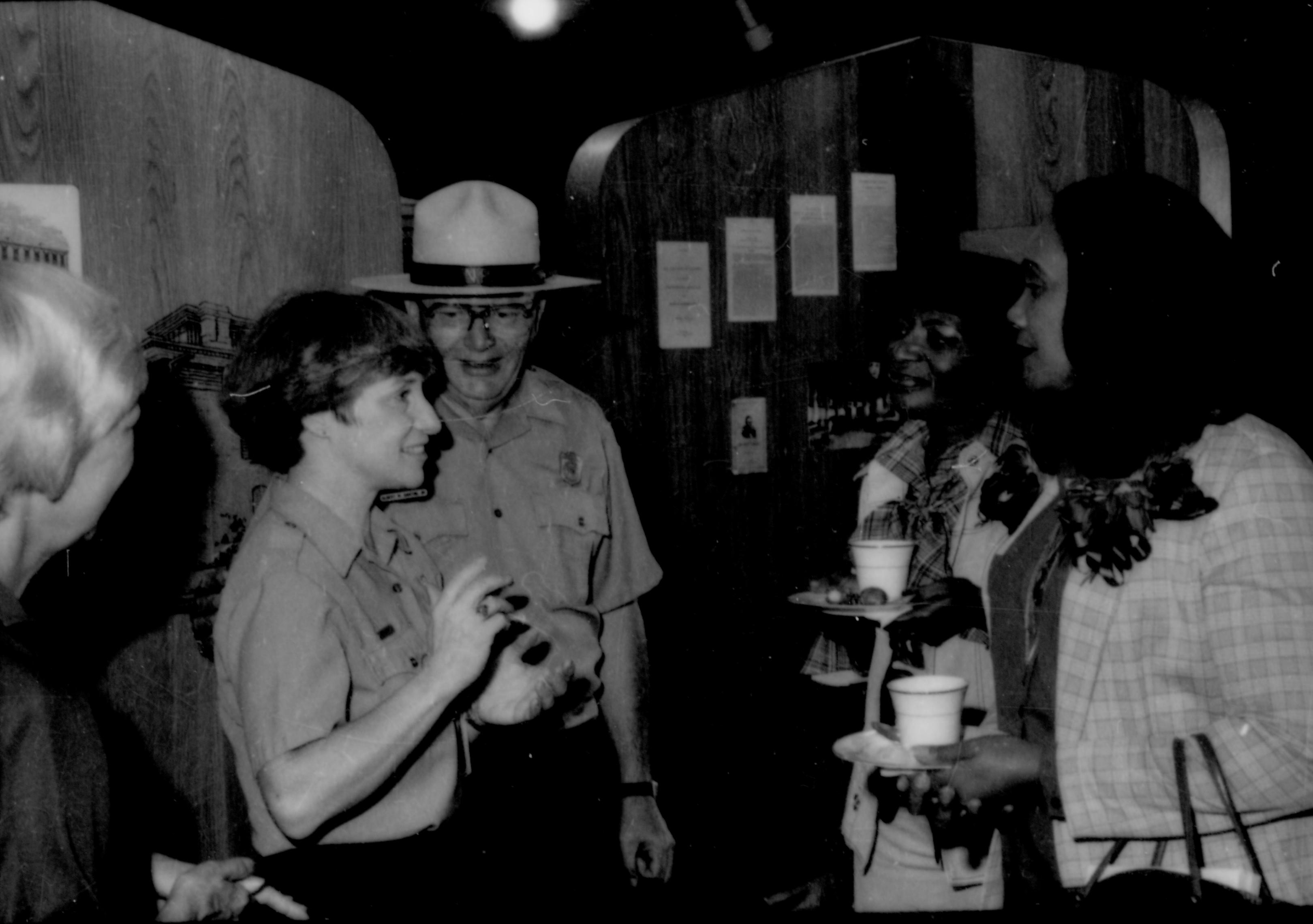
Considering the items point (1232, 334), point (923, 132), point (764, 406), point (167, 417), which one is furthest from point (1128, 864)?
point (923, 132)

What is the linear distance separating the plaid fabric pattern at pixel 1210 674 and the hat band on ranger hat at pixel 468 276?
4.20 ft

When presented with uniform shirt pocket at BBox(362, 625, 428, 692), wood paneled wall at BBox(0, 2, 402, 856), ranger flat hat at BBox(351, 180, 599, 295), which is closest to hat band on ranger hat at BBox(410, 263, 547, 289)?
ranger flat hat at BBox(351, 180, 599, 295)

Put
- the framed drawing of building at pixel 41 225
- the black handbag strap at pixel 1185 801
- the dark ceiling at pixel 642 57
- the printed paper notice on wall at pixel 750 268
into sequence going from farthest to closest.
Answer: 1. the printed paper notice on wall at pixel 750 268
2. the dark ceiling at pixel 642 57
3. the framed drawing of building at pixel 41 225
4. the black handbag strap at pixel 1185 801

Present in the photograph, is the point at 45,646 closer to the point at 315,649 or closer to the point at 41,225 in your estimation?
the point at 315,649

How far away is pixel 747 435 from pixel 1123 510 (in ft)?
6.14

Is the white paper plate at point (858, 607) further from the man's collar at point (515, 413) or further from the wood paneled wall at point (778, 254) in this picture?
the wood paneled wall at point (778, 254)

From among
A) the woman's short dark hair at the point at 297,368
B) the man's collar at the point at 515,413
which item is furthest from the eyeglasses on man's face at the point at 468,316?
the woman's short dark hair at the point at 297,368

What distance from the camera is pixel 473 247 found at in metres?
2.34

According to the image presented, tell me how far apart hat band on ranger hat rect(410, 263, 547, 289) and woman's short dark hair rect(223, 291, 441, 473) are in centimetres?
54

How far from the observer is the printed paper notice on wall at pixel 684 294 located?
318cm

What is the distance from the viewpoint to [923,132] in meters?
3.51

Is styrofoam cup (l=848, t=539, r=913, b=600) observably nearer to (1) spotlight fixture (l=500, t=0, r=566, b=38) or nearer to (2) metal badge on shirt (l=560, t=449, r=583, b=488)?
(2) metal badge on shirt (l=560, t=449, r=583, b=488)

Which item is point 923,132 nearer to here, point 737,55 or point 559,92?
point 737,55

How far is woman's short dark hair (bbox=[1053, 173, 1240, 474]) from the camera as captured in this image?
1.52m
